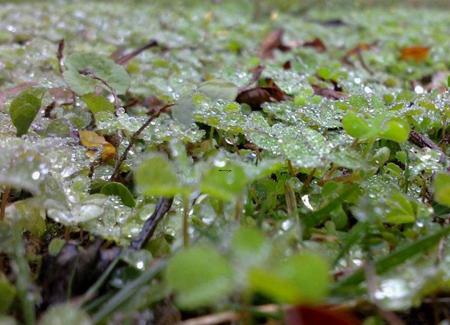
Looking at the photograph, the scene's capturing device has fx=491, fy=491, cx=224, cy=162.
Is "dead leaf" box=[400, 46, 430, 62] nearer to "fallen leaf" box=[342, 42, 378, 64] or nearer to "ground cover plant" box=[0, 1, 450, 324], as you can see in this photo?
"fallen leaf" box=[342, 42, 378, 64]

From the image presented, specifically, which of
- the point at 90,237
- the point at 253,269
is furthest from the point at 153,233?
the point at 253,269

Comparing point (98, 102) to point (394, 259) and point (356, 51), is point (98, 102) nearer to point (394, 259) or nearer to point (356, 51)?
point (394, 259)

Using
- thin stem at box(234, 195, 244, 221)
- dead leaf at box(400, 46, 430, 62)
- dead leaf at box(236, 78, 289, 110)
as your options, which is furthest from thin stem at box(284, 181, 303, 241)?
dead leaf at box(400, 46, 430, 62)

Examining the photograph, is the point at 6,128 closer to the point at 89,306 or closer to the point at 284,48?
the point at 89,306

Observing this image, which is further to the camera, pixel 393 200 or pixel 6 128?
pixel 6 128

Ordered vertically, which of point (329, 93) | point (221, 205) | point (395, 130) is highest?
point (395, 130)

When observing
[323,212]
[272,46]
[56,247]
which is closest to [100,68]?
[56,247]

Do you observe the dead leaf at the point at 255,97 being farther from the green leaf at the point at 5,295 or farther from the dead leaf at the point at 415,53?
the dead leaf at the point at 415,53
